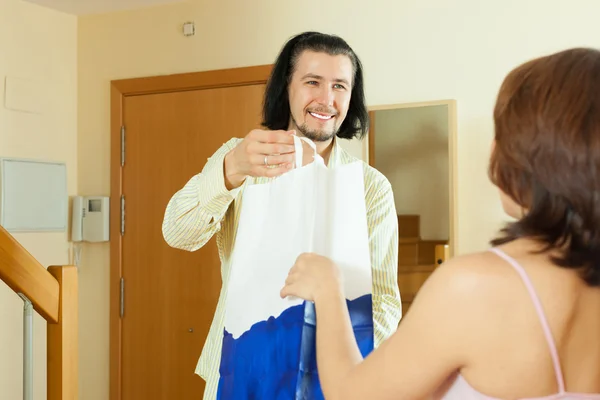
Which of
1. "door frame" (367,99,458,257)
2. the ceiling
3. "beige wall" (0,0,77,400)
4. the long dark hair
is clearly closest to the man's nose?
the long dark hair

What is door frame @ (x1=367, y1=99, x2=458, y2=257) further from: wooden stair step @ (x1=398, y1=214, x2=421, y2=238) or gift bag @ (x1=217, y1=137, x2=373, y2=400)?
gift bag @ (x1=217, y1=137, x2=373, y2=400)

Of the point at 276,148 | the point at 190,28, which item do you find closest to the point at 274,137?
the point at 276,148

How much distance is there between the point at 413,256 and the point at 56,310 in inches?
56.2

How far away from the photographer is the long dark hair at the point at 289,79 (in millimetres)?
1853

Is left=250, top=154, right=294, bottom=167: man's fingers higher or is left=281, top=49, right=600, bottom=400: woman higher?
left=250, top=154, right=294, bottom=167: man's fingers

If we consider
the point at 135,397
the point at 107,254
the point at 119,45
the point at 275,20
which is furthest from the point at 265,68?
the point at 135,397

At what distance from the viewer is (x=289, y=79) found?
1911mm

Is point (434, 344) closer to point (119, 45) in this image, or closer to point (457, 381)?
point (457, 381)

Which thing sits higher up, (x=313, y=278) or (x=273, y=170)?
(x=273, y=170)

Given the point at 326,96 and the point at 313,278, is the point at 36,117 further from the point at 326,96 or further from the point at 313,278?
the point at 313,278

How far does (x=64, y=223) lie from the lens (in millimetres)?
3615

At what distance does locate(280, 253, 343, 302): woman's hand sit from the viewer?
113 centimetres

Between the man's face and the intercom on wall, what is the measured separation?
1971mm

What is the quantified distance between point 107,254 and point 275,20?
1.38m
